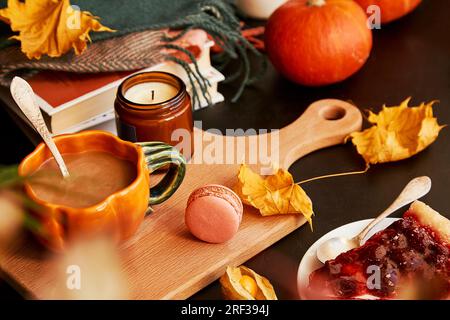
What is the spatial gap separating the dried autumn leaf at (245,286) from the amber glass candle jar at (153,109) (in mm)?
252

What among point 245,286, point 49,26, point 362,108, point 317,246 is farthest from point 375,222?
point 49,26

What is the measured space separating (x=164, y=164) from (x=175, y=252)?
0.12 metres

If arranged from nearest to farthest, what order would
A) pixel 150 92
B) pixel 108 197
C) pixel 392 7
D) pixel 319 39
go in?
pixel 108 197 → pixel 150 92 → pixel 319 39 → pixel 392 7

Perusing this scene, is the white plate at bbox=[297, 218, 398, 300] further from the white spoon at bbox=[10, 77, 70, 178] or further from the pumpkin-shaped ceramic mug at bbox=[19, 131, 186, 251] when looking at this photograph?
the white spoon at bbox=[10, 77, 70, 178]

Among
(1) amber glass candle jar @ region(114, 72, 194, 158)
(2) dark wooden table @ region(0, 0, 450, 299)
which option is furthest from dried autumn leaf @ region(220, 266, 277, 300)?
(1) amber glass candle jar @ region(114, 72, 194, 158)

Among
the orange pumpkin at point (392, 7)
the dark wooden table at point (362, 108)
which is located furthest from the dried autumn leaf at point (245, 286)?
the orange pumpkin at point (392, 7)

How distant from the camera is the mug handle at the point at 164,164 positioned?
957 millimetres

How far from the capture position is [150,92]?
108 cm

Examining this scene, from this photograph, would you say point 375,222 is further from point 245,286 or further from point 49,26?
point 49,26

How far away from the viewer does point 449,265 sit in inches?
35.3

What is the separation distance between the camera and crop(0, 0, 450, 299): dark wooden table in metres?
1.00

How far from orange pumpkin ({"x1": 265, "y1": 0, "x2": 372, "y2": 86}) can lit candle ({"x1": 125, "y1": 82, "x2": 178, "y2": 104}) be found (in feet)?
0.90

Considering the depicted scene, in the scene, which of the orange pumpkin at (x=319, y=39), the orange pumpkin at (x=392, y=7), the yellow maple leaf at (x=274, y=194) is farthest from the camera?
the orange pumpkin at (x=392, y=7)

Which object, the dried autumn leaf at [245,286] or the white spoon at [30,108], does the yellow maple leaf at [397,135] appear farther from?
the white spoon at [30,108]
